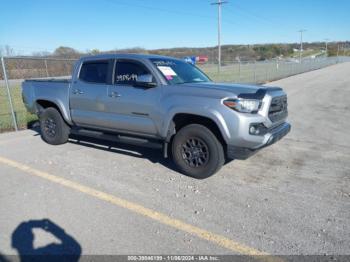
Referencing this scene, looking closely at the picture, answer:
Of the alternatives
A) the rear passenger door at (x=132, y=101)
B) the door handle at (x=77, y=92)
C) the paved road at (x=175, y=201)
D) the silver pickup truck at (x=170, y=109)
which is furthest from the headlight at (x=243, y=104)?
the door handle at (x=77, y=92)

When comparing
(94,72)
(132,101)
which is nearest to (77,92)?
(94,72)

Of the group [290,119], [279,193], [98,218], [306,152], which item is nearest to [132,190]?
[98,218]

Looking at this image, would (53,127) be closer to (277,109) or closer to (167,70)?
(167,70)

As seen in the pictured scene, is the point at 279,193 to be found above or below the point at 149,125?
below

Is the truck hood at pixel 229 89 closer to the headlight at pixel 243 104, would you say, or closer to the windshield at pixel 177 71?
the headlight at pixel 243 104

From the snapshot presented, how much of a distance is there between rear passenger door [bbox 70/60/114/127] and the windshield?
0.99m

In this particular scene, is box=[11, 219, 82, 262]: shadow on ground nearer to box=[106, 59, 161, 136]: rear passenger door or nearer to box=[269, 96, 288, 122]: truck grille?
box=[106, 59, 161, 136]: rear passenger door

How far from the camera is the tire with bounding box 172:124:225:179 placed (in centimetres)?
484

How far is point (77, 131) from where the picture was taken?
6.62 meters

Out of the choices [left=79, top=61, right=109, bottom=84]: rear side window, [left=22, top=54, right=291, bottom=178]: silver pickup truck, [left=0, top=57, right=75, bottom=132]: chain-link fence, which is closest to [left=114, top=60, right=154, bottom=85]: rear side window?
[left=22, top=54, right=291, bottom=178]: silver pickup truck

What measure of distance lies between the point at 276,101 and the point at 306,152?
188 centimetres

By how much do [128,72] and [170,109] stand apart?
4.01 feet

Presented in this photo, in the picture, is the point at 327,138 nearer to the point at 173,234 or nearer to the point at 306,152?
the point at 306,152

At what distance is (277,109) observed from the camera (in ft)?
17.0
